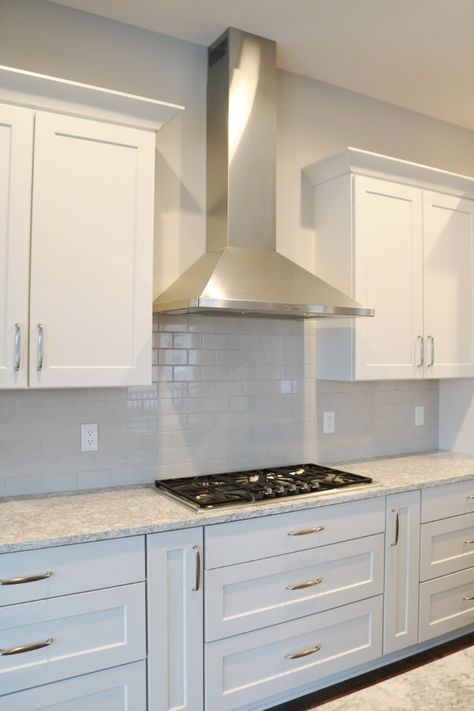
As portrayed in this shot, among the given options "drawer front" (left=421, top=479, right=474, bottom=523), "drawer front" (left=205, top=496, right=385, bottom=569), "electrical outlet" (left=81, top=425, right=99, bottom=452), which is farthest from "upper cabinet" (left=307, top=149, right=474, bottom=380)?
"electrical outlet" (left=81, top=425, right=99, bottom=452)

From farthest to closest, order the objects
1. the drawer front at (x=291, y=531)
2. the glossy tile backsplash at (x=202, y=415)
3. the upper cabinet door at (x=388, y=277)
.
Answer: the upper cabinet door at (x=388, y=277)
the glossy tile backsplash at (x=202, y=415)
the drawer front at (x=291, y=531)

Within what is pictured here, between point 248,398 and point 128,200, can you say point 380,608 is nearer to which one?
point 248,398

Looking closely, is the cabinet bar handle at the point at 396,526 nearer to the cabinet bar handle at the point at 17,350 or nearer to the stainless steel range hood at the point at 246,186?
the stainless steel range hood at the point at 246,186

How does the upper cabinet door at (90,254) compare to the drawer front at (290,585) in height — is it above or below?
above

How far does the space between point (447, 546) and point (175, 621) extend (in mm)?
1549

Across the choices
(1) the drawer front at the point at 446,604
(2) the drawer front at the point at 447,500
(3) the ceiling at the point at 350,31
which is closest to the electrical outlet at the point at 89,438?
(2) the drawer front at the point at 447,500

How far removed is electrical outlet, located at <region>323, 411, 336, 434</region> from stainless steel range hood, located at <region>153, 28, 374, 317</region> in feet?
2.37

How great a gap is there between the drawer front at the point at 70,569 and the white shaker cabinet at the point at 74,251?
0.61 m

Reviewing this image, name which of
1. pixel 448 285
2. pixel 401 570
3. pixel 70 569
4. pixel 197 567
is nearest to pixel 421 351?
pixel 448 285

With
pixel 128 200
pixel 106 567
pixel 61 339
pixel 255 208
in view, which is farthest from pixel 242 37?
pixel 106 567

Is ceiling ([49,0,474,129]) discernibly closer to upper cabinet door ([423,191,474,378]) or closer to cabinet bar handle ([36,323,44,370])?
upper cabinet door ([423,191,474,378])

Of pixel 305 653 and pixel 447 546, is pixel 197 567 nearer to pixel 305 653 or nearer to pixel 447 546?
pixel 305 653

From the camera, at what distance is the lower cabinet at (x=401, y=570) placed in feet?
8.93

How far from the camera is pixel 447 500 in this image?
2.94 meters
